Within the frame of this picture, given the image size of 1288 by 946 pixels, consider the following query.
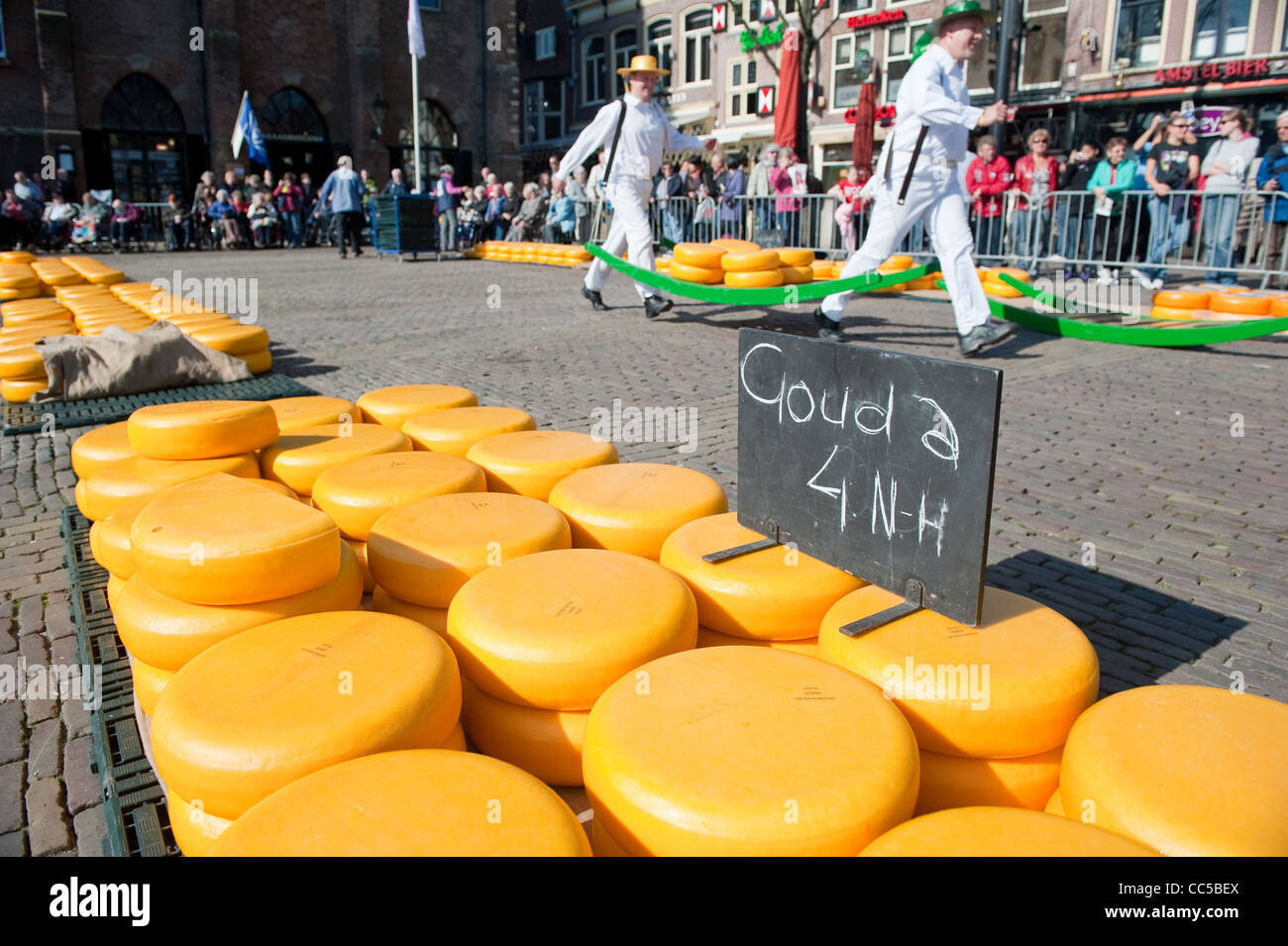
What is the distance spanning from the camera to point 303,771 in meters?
1.57

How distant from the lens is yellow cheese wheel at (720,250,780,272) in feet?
31.2

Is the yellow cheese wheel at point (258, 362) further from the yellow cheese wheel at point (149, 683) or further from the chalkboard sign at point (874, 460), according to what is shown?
the chalkboard sign at point (874, 460)

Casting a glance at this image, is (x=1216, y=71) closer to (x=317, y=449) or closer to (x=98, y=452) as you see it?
(x=317, y=449)

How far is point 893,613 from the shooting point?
2115 millimetres

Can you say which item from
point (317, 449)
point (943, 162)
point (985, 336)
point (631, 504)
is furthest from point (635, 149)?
point (631, 504)

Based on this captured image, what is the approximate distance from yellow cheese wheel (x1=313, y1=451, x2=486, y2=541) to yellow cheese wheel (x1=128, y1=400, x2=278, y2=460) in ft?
1.24

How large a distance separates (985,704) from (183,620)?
182cm

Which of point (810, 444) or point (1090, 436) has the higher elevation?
point (810, 444)

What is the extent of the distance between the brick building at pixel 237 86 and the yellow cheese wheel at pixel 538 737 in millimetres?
30797

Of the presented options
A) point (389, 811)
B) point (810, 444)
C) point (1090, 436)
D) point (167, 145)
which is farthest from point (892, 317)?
point (167, 145)

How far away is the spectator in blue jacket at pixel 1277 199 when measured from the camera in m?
10.5

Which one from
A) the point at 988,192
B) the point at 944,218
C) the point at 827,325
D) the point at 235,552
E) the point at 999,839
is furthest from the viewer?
the point at 988,192
